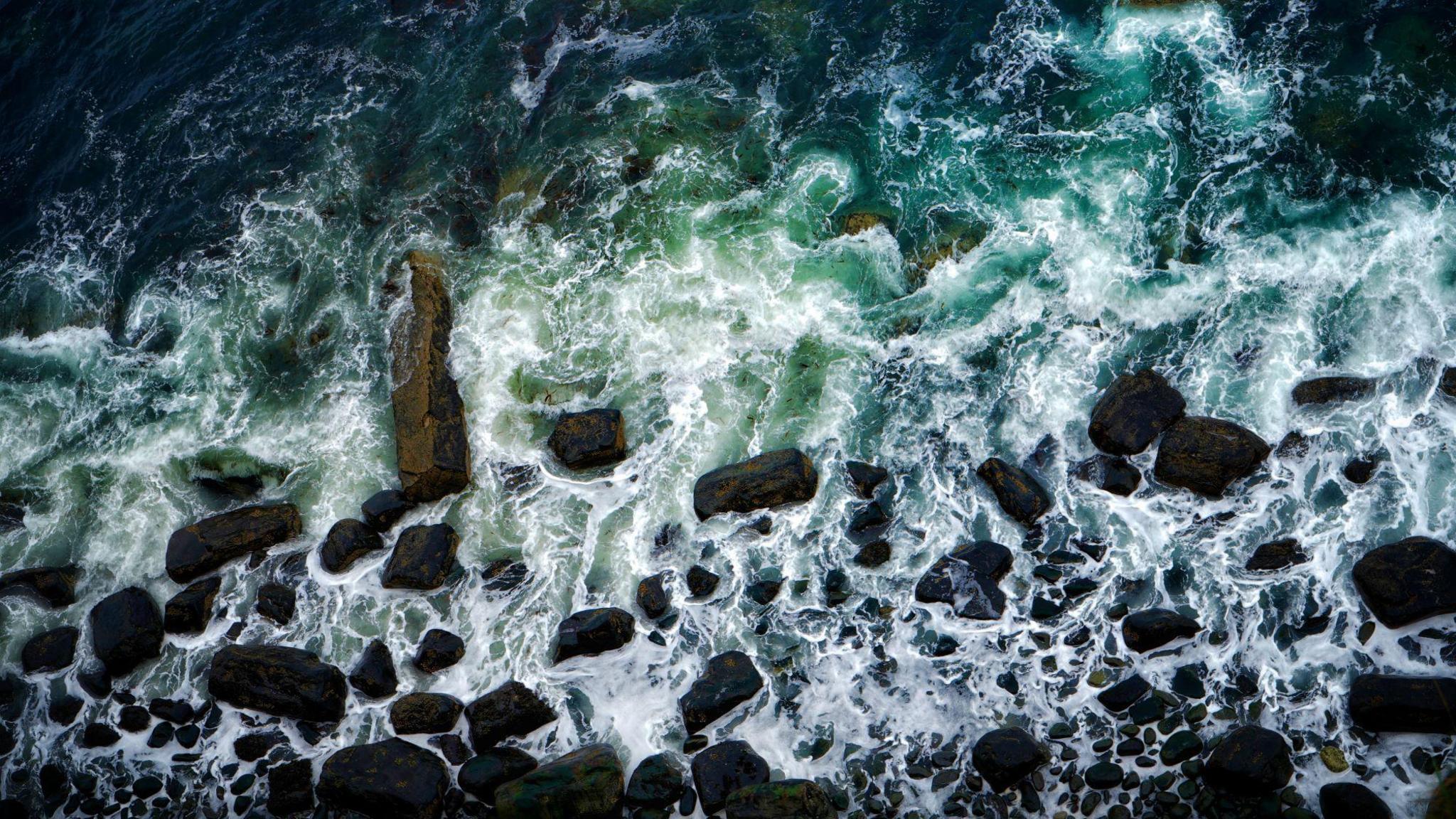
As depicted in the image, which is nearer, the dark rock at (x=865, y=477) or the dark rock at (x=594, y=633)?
the dark rock at (x=594, y=633)

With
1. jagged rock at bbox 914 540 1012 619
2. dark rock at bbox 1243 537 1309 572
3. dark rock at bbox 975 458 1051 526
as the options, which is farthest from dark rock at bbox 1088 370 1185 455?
jagged rock at bbox 914 540 1012 619

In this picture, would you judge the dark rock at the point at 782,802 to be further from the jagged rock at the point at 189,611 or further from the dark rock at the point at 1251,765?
the jagged rock at the point at 189,611

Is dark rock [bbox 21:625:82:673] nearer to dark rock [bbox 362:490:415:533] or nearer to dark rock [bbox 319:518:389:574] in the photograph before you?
dark rock [bbox 319:518:389:574]

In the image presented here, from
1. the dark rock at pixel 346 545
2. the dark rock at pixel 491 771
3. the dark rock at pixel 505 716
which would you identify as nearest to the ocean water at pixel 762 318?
the dark rock at pixel 346 545

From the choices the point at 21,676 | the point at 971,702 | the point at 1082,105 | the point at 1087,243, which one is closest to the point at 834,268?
the point at 1087,243

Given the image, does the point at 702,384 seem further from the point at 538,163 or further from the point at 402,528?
the point at 538,163
